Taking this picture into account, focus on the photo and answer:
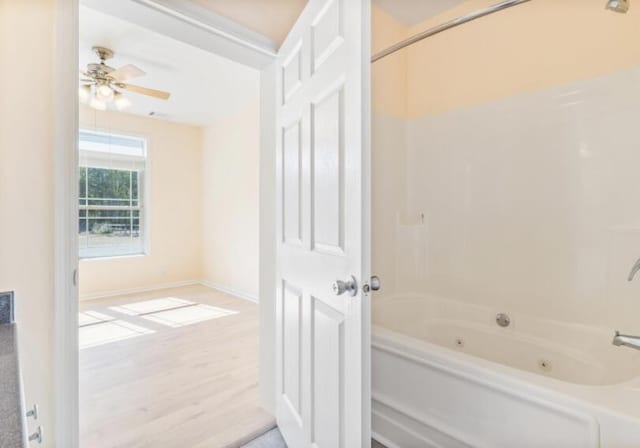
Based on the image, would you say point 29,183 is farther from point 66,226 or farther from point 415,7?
point 415,7

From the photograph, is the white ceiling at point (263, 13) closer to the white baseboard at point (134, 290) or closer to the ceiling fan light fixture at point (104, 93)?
the ceiling fan light fixture at point (104, 93)

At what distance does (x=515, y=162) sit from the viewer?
2061 millimetres

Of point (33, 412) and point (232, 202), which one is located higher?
point (232, 202)

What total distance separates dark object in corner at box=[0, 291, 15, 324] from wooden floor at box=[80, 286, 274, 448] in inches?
37.2

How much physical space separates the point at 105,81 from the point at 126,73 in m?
0.39

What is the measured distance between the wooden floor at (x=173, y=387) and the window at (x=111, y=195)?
5.27 feet

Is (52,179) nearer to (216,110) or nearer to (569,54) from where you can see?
(569,54)

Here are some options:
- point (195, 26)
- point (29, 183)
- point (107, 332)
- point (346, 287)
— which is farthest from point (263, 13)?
point (107, 332)

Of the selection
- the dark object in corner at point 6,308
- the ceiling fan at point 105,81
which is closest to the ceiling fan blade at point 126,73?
the ceiling fan at point 105,81

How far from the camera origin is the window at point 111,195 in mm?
4355

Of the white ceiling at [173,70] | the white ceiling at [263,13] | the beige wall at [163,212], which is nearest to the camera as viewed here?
the white ceiling at [263,13]

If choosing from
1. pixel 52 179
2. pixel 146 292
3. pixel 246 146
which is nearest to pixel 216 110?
pixel 246 146

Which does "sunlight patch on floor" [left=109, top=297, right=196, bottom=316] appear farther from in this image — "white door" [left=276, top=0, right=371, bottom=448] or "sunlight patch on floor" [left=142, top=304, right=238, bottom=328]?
"white door" [left=276, top=0, right=371, bottom=448]

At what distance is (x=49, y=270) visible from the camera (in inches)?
45.6
